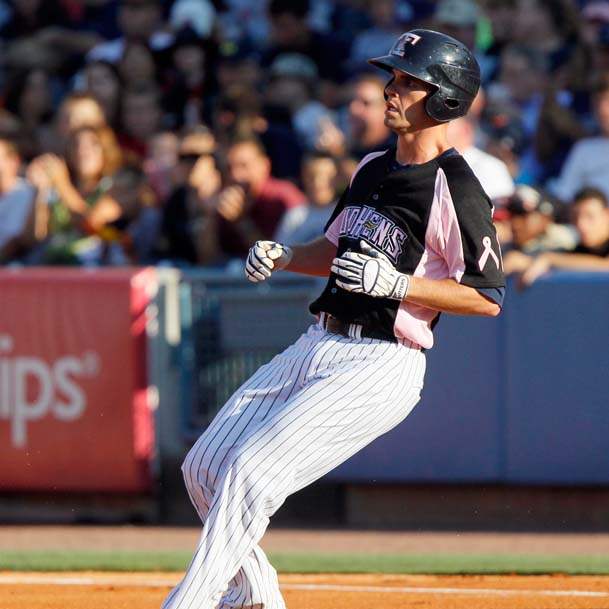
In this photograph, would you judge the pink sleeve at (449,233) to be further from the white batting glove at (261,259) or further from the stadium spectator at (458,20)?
the stadium spectator at (458,20)

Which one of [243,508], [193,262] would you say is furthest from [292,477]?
[193,262]

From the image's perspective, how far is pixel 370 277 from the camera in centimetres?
441

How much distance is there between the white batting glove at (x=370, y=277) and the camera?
441 centimetres

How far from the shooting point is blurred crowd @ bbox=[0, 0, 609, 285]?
29.5ft

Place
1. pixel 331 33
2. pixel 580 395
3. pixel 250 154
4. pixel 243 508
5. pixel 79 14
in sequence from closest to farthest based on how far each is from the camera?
pixel 243 508 → pixel 580 395 → pixel 250 154 → pixel 331 33 → pixel 79 14

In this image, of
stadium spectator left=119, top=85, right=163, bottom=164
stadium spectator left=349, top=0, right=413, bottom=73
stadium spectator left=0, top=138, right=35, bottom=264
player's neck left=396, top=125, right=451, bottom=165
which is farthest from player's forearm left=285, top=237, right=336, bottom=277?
stadium spectator left=349, top=0, right=413, bottom=73

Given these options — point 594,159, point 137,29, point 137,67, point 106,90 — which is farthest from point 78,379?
point 137,29

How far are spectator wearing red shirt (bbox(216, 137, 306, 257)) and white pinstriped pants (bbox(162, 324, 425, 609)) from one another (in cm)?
435

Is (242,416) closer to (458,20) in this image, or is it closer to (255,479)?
(255,479)

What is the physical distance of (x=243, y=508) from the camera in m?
4.50

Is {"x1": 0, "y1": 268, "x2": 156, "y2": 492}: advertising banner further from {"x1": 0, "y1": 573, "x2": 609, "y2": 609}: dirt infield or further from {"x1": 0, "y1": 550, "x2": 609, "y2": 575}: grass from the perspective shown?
{"x1": 0, "y1": 573, "x2": 609, "y2": 609}: dirt infield

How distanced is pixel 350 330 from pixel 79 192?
5543 millimetres

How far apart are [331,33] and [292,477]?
7812 mm

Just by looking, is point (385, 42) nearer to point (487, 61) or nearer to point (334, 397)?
point (487, 61)
